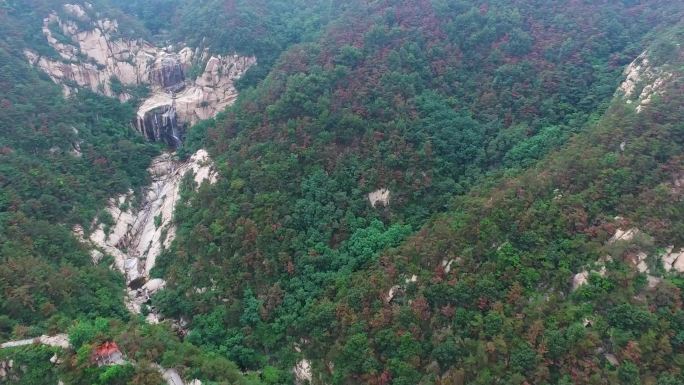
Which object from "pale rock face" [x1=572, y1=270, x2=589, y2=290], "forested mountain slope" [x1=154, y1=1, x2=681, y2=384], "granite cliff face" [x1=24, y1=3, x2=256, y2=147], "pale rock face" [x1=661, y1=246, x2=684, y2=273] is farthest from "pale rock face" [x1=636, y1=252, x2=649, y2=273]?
"granite cliff face" [x1=24, y1=3, x2=256, y2=147]

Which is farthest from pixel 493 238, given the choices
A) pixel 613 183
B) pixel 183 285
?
pixel 183 285

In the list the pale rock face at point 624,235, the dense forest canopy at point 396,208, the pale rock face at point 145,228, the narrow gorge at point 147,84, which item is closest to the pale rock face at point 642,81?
the dense forest canopy at point 396,208

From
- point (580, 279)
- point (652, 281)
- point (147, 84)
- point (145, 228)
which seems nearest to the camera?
point (652, 281)

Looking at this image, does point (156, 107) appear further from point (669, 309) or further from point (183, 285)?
point (669, 309)

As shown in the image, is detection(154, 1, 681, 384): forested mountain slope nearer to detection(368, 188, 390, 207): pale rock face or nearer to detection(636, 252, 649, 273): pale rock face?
detection(368, 188, 390, 207): pale rock face

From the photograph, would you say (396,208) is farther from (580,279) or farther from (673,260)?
(673,260)

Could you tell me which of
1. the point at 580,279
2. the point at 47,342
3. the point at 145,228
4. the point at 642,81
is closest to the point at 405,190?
Answer: the point at 580,279
